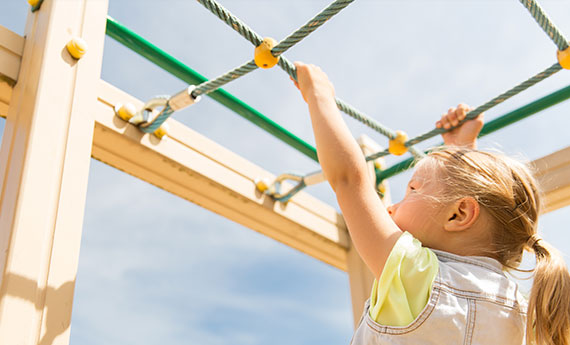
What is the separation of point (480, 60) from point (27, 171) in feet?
3.89

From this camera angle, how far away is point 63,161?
83 cm

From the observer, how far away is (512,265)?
768 millimetres

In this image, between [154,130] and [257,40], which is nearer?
[257,40]

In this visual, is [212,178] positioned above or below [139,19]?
below

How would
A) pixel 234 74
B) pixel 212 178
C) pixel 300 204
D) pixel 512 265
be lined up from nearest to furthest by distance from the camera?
pixel 512 265 → pixel 234 74 → pixel 212 178 → pixel 300 204

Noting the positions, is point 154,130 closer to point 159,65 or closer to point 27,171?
point 159,65

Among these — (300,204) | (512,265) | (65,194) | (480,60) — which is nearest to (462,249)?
(512,265)

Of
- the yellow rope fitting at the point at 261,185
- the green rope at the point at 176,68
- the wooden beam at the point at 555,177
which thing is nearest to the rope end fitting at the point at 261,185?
the yellow rope fitting at the point at 261,185

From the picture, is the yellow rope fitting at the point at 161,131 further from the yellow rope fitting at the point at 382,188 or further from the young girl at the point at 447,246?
the yellow rope fitting at the point at 382,188

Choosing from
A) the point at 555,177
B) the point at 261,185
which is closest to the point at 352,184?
the point at 261,185

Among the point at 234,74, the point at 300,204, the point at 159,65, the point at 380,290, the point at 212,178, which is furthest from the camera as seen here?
the point at 300,204

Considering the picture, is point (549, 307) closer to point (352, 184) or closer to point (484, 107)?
point (352, 184)

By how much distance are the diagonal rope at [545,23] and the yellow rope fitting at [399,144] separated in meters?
0.39

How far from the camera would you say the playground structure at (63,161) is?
2.41ft
